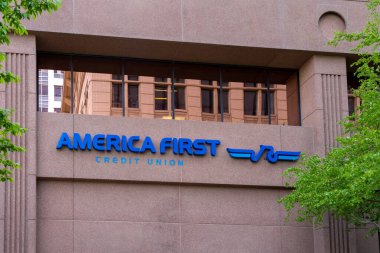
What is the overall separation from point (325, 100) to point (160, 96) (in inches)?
216

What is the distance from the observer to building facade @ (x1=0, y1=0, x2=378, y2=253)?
28.4 m

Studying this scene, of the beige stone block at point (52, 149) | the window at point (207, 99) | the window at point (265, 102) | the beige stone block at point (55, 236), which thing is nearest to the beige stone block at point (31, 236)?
the beige stone block at point (55, 236)

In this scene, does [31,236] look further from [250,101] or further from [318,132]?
[318,132]

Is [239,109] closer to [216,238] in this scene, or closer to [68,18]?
[216,238]

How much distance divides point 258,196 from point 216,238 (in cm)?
204

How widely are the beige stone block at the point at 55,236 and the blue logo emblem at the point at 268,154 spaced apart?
5.81 meters

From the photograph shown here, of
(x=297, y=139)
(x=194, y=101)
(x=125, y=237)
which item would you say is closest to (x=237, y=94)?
(x=194, y=101)

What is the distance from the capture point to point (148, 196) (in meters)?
29.2

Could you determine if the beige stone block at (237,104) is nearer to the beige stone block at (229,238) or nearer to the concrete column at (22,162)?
the beige stone block at (229,238)

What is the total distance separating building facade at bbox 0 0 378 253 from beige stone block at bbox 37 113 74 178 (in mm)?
34

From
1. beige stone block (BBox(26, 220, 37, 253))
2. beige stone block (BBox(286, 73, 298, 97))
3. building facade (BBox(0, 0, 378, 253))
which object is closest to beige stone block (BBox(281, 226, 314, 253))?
building facade (BBox(0, 0, 378, 253))

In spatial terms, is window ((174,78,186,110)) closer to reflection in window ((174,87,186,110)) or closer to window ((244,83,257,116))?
reflection in window ((174,87,186,110))

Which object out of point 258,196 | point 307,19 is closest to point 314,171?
point 258,196

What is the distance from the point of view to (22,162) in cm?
2769
